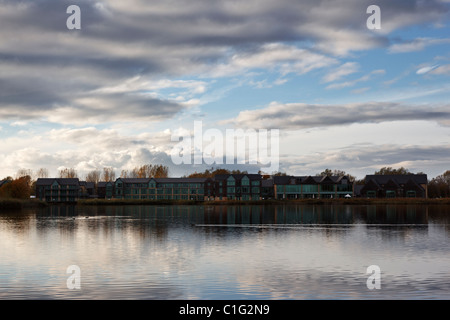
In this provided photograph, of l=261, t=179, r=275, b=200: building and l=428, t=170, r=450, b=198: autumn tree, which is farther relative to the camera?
l=428, t=170, r=450, b=198: autumn tree

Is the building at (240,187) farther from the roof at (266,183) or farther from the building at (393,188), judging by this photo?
the building at (393,188)

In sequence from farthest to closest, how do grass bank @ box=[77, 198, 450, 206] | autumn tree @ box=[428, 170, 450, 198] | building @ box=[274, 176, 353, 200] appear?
autumn tree @ box=[428, 170, 450, 198] < building @ box=[274, 176, 353, 200] < grass bank @ box=[77, 198, 450, 206]

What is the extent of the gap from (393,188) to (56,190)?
127 metres

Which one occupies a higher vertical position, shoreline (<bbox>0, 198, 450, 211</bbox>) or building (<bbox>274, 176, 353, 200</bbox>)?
building (<bbox>274, 176, 353, 200</bbox>)

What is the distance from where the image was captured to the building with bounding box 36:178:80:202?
184 metres

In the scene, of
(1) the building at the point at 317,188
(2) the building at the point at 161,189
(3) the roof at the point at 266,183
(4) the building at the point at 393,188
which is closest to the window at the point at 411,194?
(4) the building at the point at 393,188

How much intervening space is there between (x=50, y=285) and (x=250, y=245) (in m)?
17.1

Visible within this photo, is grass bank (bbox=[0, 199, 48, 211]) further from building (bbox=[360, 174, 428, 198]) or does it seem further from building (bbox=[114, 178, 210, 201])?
building (bbox=[360, 174, 428, 198])

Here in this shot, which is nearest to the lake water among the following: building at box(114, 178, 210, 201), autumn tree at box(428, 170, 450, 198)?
building at box(114, 178, 210, 201)

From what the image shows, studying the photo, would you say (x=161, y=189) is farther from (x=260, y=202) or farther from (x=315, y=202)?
(x=315, y=202)

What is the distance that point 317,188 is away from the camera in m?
161

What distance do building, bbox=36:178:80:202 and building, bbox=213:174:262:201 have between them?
61.5m
